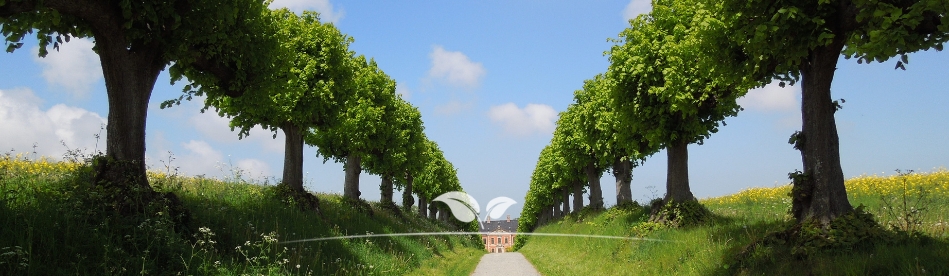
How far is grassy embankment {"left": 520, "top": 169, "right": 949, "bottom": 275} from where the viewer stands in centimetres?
765

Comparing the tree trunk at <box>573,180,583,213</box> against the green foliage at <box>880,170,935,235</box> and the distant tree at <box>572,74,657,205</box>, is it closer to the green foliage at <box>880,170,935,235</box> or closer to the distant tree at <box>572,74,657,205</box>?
the distant tree at <box>572,74,657,205</box>

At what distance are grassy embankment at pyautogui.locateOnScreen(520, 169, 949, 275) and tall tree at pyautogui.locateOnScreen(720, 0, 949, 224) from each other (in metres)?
0.80

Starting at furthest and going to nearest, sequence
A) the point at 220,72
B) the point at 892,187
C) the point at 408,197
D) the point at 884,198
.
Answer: the point at 408,197 < the point at 892,187 < the point at 884,198 < the point at 220,72

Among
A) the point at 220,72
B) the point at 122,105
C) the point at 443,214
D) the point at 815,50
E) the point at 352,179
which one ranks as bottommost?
the point at 443,214

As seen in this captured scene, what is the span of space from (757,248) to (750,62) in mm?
3913

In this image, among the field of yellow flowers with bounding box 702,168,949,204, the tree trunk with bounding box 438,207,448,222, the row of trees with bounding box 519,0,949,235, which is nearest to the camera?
the row of trees with bounding box 519,0,949,235

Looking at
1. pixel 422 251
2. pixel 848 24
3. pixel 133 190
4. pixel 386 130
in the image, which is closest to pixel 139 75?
pixel 133 190

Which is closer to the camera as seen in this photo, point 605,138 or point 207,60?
point 207,60

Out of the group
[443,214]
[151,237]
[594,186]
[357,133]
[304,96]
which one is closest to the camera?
[151,237]

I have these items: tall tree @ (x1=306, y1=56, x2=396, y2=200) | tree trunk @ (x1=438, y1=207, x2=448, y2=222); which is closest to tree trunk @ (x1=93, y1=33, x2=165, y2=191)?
tall tree @ (x1=306, y1=56, x2=396, y2=200)

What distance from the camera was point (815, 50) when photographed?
1002cm

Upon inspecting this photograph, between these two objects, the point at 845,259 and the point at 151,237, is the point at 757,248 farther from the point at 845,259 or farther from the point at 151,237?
the point at 151,237

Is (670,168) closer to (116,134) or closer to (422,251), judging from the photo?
(422,251)

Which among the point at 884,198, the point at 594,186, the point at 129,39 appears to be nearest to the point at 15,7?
the point at 129,39
